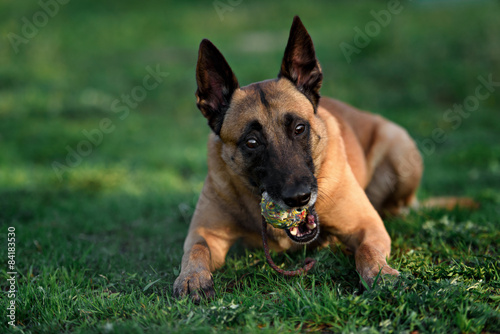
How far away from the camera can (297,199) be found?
10.1 ft

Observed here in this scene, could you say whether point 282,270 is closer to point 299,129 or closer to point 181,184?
point 299,129

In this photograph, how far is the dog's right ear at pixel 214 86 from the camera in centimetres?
368

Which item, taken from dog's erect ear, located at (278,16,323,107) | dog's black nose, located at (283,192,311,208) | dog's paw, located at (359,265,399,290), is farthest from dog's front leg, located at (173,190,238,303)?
dog's erect ear, located at (278,16,323,107)

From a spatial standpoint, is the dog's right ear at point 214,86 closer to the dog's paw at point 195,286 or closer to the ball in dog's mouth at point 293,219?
the ball in dog's mouth at point 293,219

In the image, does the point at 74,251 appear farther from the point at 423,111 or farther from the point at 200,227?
the point at 423,111

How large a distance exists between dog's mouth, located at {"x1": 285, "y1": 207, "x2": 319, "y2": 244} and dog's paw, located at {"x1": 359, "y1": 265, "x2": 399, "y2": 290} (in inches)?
18.8

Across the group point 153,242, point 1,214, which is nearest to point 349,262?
point 153,242

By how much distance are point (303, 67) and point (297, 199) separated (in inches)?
50.7

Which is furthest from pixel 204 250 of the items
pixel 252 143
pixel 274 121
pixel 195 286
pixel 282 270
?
pixel 274 121

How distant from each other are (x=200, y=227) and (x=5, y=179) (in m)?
3.71

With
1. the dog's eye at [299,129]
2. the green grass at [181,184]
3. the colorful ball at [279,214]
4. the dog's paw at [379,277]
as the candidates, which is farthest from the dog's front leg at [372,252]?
the dog's eye at [299,129]

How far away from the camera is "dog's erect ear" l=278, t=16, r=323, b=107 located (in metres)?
3.69

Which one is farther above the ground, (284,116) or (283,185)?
(284,116)

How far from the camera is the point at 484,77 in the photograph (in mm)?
9336
